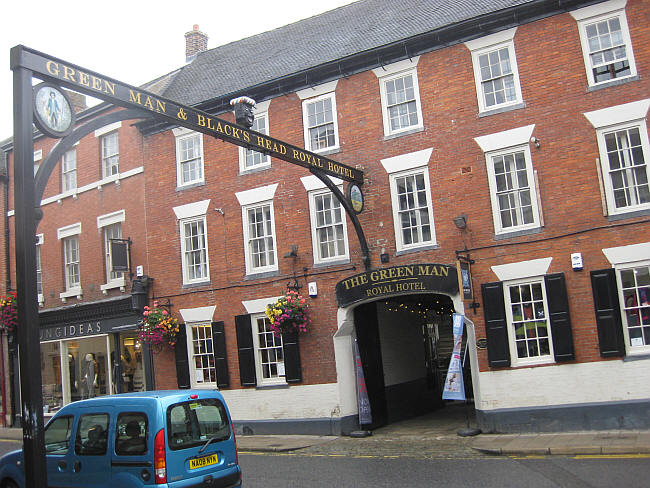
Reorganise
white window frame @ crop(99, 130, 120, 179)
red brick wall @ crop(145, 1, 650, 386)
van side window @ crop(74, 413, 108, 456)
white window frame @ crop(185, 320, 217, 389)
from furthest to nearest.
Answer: white window frame @ crop(99, 130, 120, 179) < white window frame @ crop(185, 320, 217, 389) < red brick wall @ crop(145, 1, 650, 386) < van side window @ crop(74, 413, 108, 456)

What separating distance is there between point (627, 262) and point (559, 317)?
Result: 174 cm

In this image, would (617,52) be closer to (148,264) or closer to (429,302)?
(429,302)

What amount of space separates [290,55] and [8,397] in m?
15.8

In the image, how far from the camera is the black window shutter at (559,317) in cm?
1313

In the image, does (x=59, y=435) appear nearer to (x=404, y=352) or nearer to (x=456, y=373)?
(x=456, y=373)

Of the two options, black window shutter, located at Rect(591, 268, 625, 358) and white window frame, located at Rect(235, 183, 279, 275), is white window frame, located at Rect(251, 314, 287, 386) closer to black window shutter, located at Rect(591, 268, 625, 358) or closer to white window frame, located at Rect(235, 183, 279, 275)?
white window frame, located at Rect(235, 183, 279, 275)

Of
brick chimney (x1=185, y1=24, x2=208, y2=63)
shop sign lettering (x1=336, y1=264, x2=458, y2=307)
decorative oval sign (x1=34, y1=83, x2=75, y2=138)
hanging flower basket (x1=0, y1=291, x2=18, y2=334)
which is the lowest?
shop sign lettering (x1=336, y1=264, x2=458, y2=307)

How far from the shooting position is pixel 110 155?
832 inches

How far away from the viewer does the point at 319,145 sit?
16.8m

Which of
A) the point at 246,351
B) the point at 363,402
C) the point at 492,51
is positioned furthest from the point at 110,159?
the point at 492,51

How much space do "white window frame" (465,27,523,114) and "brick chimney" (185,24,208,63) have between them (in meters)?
12.4

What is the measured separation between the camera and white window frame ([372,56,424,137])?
15.4m

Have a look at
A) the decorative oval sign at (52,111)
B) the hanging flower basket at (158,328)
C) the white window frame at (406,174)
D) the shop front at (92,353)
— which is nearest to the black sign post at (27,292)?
the decorative oval sign at (52,111)

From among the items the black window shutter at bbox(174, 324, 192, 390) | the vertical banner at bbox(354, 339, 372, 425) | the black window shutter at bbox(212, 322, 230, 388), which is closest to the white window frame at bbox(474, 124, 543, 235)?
the vertical banner at bbox(354, 339, 372, 425)
